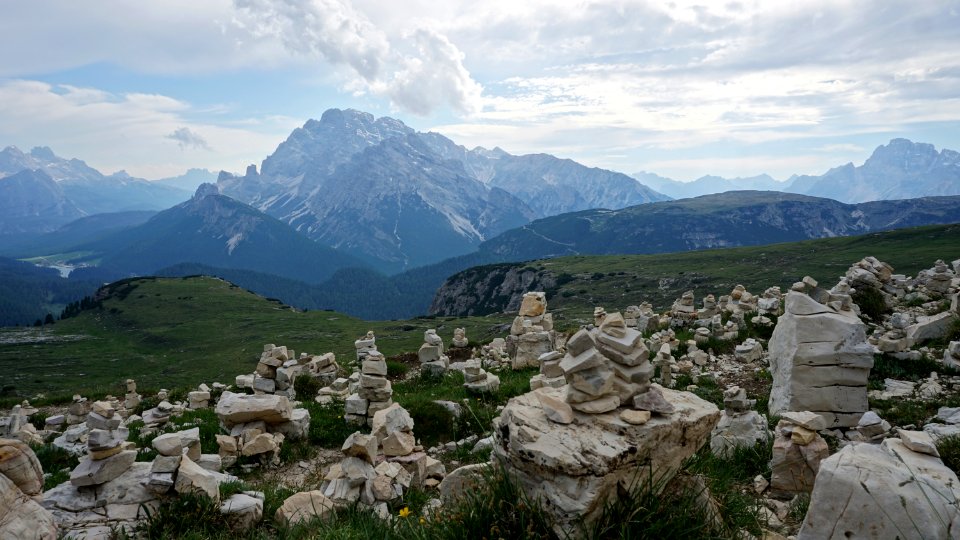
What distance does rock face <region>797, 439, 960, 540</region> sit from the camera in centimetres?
597

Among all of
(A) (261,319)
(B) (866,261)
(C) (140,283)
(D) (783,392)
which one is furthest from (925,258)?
(C) (140,283)

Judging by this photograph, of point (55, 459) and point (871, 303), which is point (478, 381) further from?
point (871, 303)

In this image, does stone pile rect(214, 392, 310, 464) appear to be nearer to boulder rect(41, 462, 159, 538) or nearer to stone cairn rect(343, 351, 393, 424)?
stone cairn rect(343, 351, 393, 424)

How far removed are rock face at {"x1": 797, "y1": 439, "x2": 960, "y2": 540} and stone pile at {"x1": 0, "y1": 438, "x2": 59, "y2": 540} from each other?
35.5ft

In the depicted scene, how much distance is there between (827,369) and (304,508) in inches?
509

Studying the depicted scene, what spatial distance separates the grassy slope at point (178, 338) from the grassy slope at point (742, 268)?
36.9 m

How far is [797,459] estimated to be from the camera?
31.8ft

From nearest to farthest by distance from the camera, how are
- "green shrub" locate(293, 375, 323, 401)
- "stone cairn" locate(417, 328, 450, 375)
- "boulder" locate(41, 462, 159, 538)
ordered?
"boulder" locate(41, 462, 159, 538) < "green shrub" locate(293, 375, 323, 401) < "stone cairn" locate(417, 328, 450, 375)

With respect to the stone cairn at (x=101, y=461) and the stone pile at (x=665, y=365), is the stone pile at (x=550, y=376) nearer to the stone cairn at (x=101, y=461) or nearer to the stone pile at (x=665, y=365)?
the stone pile at (x=665, y=365)

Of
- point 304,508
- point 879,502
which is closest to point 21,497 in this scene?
point 304,508

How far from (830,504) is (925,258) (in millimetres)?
141661

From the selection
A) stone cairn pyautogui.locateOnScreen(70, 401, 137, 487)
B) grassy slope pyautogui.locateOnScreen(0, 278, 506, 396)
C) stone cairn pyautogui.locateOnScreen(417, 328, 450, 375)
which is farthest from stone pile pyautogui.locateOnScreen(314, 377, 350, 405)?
grassy slope pyautogui.locateOnScreen(0, 278, 506, 396)

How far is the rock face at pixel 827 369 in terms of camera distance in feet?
43.0

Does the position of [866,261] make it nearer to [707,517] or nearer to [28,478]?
[707,517]
